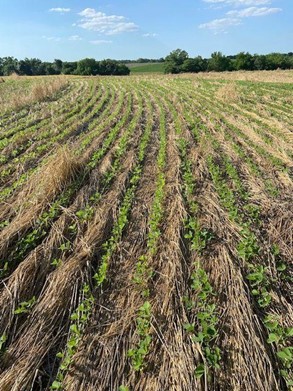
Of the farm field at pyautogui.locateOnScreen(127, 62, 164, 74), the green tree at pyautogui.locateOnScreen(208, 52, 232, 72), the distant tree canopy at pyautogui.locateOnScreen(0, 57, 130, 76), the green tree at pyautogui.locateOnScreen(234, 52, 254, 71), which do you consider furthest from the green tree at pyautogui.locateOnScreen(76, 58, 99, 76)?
the green tree at pyautogui.locateOnScreen(234, 52, 254, 71)

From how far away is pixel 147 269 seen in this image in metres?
3.77

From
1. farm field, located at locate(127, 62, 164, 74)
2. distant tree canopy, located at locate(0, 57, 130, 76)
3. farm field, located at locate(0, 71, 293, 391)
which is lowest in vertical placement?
farm field, located at locate(127, 62, 164, 74)

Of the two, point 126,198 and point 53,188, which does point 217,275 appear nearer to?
point 126,198

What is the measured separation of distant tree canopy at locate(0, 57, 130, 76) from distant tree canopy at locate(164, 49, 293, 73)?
440 inches

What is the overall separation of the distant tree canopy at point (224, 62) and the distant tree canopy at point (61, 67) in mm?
11174

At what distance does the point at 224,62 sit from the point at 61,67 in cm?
3532

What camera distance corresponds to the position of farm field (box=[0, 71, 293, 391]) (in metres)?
2.70

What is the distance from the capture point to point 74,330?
291 cm

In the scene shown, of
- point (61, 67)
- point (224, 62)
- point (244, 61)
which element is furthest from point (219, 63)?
point (61, 67)

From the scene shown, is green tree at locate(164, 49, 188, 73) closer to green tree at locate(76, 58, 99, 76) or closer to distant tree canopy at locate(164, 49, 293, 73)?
distant tree canopy at locate(164, 49, 293, 73)

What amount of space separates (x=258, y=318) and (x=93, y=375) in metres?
1.62

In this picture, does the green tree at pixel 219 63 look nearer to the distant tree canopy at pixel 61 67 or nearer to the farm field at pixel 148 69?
the farm field at pixel 148 69

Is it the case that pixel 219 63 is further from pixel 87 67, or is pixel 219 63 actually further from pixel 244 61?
pixel 87 67

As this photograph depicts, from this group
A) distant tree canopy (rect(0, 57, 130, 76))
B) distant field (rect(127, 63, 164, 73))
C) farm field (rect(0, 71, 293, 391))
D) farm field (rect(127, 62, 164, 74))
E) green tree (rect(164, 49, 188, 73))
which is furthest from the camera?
distant field (rect(127, 63, 164, 73))
